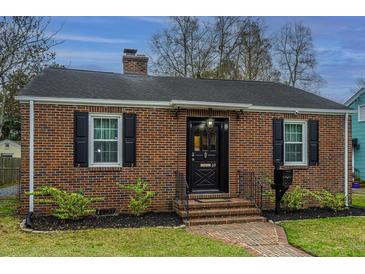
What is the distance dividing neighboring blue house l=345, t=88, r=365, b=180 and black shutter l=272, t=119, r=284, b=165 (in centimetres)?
1014

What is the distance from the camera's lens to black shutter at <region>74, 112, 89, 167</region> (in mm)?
8766

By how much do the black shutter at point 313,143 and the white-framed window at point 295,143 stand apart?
0.12 meters

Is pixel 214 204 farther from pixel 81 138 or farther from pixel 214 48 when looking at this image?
pixel 214 48

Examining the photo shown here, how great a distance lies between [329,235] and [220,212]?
2.46 meters

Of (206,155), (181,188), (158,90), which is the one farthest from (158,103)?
(181,188)

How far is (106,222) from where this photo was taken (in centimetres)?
816

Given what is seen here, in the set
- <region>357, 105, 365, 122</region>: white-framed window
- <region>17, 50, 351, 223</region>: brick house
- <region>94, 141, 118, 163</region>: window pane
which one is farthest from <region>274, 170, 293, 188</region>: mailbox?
<region>357, 105, 365, 122</region>: white-framed window

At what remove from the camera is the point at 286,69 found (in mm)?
27016

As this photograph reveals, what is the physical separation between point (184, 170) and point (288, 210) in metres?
3.09

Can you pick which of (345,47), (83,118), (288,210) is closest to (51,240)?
(83,118)

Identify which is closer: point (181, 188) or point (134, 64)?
point (181, 188)

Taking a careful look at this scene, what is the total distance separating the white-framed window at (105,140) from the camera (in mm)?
9000

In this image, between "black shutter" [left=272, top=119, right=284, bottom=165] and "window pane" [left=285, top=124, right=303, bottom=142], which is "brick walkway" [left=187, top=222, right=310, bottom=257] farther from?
"window pane" [left=285, top=124, right=303, bottom=142]

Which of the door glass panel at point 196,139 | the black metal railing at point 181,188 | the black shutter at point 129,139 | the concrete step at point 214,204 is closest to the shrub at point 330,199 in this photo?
the concrete step at point 214,204
